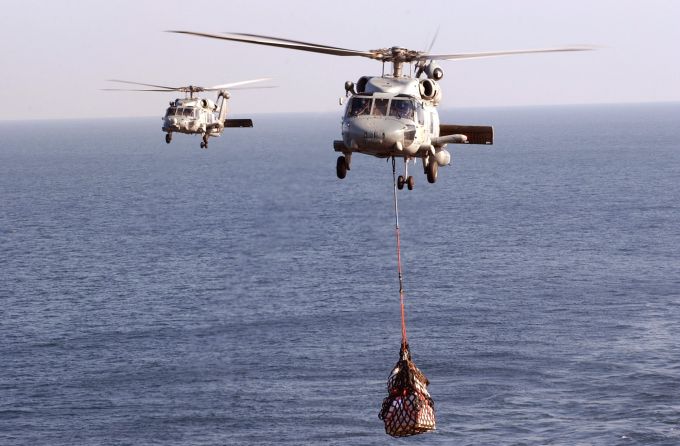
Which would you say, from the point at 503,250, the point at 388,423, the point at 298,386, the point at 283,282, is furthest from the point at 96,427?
the point at 503,250

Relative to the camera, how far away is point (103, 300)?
16238 cm

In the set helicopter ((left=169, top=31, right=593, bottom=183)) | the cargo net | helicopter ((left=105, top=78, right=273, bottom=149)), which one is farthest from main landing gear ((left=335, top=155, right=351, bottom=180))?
helicopter ((left=105, top=78, right=273, bottom=149))

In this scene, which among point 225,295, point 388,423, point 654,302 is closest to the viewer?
point 388,423

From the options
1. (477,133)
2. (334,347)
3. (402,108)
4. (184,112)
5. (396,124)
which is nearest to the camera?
(396,124)

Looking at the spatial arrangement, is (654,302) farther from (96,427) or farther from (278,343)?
(96,427)

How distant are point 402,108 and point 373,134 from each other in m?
2.22

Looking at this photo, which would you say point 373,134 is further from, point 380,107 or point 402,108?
point 402,108

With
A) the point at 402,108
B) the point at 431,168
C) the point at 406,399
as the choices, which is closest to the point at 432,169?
the point at 431,168

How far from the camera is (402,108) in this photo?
131 ft

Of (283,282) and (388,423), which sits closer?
(388,423)

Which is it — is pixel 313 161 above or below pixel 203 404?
above

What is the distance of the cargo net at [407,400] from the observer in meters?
44.6

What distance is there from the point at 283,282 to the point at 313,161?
131 ft

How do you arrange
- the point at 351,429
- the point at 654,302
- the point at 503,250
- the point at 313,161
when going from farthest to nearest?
the point at 503,250 → the point at 654,302 → the point at 313,161 → the point at 351,429
